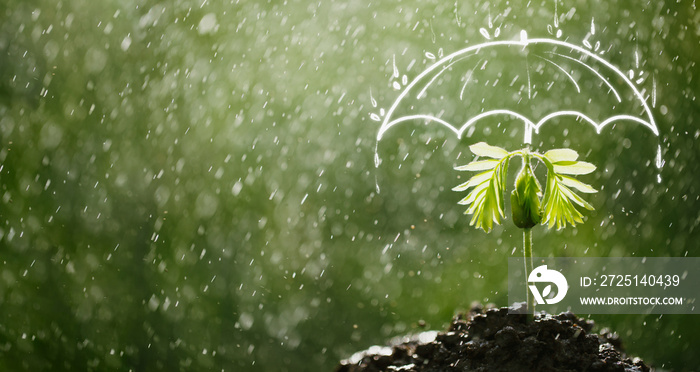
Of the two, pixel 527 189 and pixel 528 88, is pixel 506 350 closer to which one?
pixel 527 189

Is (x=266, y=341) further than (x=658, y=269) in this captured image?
Yes

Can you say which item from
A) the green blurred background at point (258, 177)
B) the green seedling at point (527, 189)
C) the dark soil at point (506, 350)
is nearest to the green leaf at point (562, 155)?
the green seedling at point (527, 189)

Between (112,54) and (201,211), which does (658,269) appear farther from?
(112,54)

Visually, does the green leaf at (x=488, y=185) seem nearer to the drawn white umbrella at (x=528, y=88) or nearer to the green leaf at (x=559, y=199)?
the green leaf at (x=559, y=199)

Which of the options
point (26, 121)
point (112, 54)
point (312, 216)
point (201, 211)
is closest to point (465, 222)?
point (312, 216)

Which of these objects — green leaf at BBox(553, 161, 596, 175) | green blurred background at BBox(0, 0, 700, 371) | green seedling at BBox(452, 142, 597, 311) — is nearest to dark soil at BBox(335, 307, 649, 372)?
green seedling at BBox(452, 142, 597, 311)
